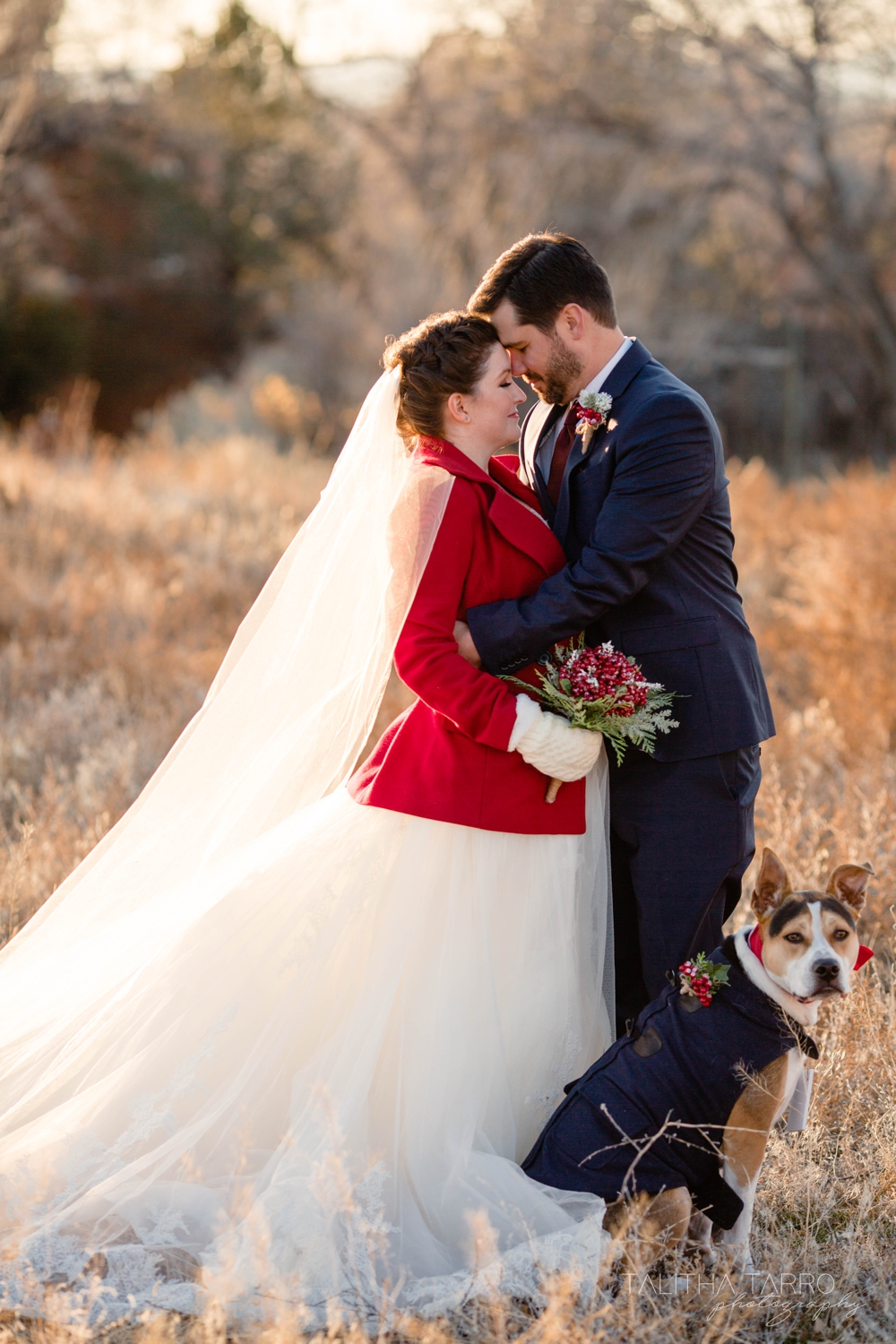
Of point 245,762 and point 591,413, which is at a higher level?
point 591,413

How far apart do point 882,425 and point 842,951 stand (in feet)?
60.7

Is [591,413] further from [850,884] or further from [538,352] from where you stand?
[850,884]

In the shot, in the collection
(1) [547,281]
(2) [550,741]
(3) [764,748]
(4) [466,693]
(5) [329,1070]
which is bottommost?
(3) [764,748]

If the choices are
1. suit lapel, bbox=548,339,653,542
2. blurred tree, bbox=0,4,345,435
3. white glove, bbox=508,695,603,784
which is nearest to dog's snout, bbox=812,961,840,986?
white glove, bbox=508,695,603,784

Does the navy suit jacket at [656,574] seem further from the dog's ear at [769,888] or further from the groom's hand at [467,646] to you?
the dog's ear at [769,888]

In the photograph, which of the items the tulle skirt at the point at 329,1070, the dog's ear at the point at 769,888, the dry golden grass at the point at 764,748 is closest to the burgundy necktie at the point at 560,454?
the tulle skirt at the point at 329,1070

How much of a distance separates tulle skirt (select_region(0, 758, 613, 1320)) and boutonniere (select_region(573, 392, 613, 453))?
3.10 ft

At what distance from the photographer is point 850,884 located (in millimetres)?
2729

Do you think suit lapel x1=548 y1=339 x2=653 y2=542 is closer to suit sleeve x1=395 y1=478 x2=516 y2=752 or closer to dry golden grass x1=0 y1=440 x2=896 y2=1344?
suit sleeve x1=395 y1=478 x2=516 y2=752

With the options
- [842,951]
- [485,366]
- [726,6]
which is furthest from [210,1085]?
[726,6]

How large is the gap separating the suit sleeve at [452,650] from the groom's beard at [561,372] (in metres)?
0.48

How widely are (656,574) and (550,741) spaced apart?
566 mm

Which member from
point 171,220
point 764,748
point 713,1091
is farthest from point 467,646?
point 171,220

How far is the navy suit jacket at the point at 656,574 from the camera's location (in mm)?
2811
